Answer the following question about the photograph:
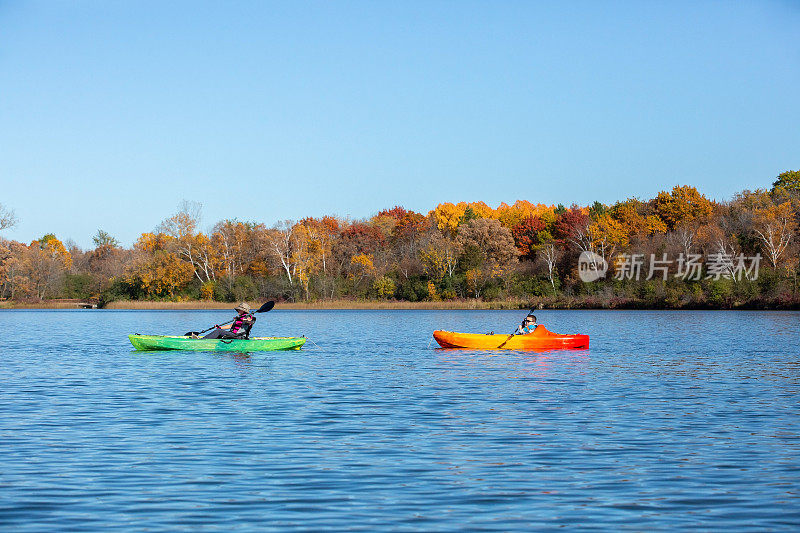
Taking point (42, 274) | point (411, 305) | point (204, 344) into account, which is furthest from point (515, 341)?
point (42, 274)

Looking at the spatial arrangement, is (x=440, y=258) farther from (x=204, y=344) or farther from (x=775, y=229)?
(x=204, y=344)

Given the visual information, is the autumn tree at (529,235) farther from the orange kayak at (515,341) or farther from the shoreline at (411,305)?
the orange kayak at (515,341)

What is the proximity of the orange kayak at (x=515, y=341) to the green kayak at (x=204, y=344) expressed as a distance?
225 inches

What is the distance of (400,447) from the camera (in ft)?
42.0

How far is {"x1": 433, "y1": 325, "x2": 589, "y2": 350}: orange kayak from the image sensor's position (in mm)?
30344

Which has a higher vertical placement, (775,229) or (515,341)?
(775,229)

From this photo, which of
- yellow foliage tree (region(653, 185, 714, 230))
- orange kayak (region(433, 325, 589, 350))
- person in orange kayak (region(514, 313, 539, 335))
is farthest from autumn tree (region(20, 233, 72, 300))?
person in orange kayak (region(514, 313, 539, 335))

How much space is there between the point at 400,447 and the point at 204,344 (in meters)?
18.9

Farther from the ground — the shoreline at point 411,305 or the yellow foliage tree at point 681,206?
the yellow foliage tree at point 681,206

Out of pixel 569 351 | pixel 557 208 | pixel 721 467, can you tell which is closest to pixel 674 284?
pixel 557 208

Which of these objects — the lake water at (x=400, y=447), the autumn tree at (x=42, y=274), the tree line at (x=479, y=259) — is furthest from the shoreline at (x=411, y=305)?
the lake water at (x=400, y=447)

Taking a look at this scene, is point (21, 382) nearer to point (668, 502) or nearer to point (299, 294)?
point (668, 502)

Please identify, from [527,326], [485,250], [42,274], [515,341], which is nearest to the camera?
[515,341]

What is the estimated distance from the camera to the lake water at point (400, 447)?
9219 mm
